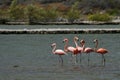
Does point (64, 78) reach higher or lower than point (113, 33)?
higher

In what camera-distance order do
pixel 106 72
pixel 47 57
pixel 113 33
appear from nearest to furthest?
pixel 106 72 → pixel 47 57 → pixel 113 33

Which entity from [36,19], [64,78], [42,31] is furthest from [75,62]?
[36,19]

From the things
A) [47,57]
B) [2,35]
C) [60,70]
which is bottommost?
[2,35]

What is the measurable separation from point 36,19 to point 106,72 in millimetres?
142221

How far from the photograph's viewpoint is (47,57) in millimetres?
50375

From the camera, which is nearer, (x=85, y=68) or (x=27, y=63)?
(x=85, y=68)

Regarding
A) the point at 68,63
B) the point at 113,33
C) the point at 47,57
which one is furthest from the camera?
the point at 113,33

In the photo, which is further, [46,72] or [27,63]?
[27,63]

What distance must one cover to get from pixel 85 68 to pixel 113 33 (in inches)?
2426

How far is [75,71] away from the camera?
39156 millimetres

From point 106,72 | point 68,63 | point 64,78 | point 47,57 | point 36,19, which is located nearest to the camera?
point 64,78

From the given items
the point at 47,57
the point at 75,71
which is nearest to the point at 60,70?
the point at 75,71

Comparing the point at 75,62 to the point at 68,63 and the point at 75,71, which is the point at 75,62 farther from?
the point at 75,71

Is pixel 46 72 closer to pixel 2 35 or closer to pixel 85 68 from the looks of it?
pixel 85 68
